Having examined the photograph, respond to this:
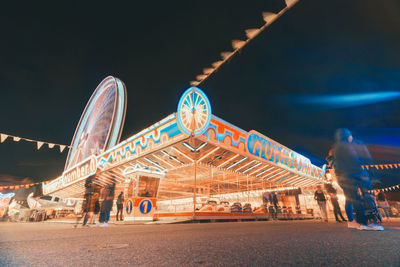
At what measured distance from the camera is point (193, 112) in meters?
8.20

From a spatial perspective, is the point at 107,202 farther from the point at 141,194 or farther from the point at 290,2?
the point at 290,2

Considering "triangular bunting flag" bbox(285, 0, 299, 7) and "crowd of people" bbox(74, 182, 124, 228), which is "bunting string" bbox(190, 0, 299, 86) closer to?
"triangular bunting flag" bbox(285, 0, 299, 7)

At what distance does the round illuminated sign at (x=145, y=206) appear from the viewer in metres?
9.70

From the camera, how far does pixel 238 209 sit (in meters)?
10.5

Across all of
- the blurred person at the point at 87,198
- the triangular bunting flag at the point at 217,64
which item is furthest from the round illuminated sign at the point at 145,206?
the triangular bunting flag at the point at 217,64

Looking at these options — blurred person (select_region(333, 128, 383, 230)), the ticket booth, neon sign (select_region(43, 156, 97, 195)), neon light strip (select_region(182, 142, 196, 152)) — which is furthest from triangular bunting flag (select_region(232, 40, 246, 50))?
neon sign (select_region(43, 156, 97, 195))

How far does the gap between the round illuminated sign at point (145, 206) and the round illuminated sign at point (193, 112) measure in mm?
4677

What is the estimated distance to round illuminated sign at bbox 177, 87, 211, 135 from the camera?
7992 mm

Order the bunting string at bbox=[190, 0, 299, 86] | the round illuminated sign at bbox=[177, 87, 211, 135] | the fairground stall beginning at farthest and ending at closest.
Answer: the fairground stall
the round illuminated sign at bbox=[177, 87, 211, 135]
the bunting string at bbox=[190, 0, 299, 86]

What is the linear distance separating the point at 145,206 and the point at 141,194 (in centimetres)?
68

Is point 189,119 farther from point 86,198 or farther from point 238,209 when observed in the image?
point 238,209

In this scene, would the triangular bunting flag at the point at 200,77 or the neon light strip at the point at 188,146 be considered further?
the neon light strip at the point at 188,146

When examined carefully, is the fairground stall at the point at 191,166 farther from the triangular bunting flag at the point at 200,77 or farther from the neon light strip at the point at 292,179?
the triangular bunting flag at the point at 200,77

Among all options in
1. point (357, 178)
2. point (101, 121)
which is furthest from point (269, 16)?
point (101, 121)
